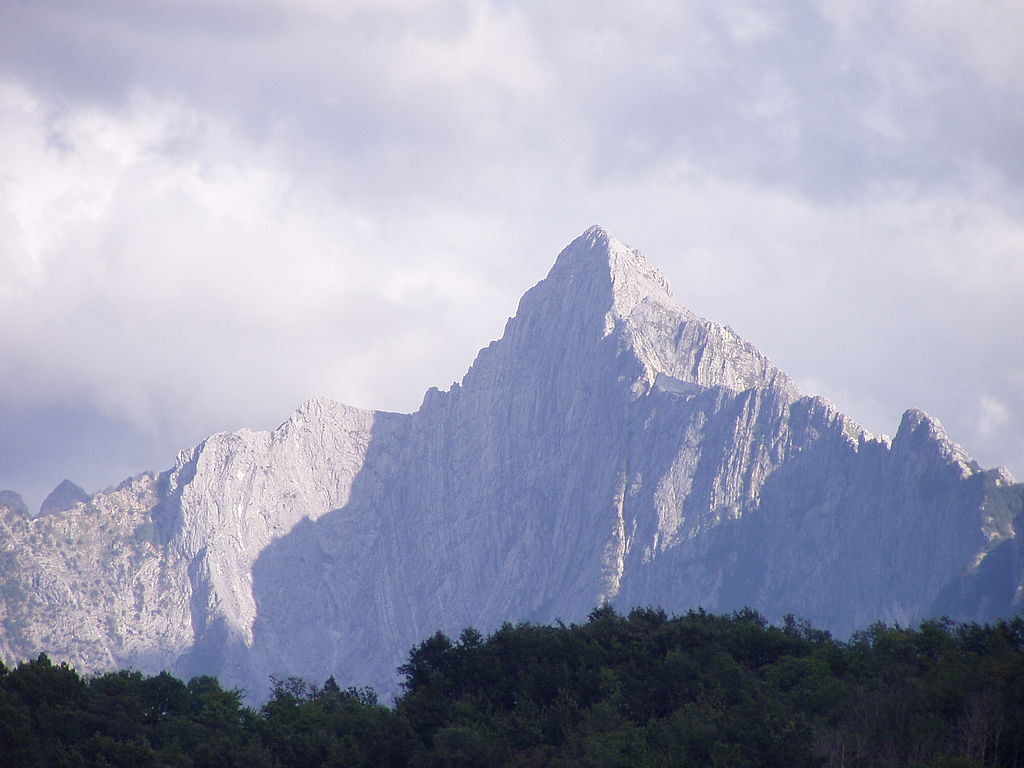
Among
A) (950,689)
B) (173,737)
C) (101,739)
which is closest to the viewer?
(950,689)

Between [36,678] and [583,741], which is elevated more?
[36,678]

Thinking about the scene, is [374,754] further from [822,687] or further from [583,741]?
[822,687]

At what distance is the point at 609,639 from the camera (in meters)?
128

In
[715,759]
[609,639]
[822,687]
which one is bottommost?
[715,759]

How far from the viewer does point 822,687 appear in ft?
340

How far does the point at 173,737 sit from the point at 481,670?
93.8 ft

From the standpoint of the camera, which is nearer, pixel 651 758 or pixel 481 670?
pixel 651 758

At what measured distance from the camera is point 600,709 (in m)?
102

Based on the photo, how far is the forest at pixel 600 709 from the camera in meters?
85.0

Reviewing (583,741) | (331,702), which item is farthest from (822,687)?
(331,702)

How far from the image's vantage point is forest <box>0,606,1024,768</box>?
279 ft

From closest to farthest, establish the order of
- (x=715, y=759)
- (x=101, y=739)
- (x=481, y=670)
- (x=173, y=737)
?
(x=715, y=759) → (x=101, y=739) → (x=173, y=737) → (x=481, y=670)

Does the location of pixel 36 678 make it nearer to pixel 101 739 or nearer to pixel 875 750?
pixel 101 739

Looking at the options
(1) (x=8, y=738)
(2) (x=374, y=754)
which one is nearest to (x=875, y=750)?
(2) (x=374, y=754)
